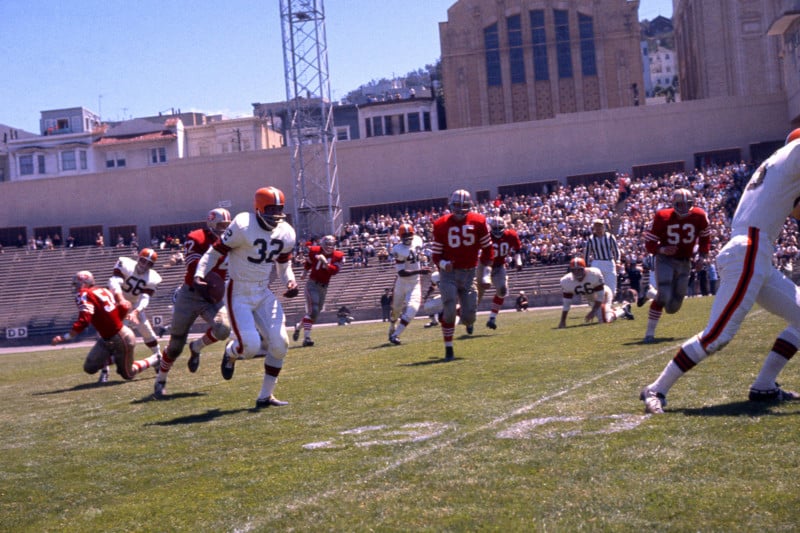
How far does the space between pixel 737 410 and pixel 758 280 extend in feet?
3.12

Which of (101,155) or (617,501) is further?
(101,155)

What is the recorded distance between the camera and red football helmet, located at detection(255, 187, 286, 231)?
9414 millimetres

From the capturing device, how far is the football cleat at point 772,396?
723cm

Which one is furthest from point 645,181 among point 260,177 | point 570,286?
point 570,286

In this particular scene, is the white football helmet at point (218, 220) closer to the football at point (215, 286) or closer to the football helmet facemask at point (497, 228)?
the football at point (215, 286)

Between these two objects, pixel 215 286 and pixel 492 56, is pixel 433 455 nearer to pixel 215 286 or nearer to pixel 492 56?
pixel 215 286

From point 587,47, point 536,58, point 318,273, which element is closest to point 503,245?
point 318,273

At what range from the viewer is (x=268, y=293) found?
32.4ft

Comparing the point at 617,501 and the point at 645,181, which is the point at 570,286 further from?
the point at 645,181

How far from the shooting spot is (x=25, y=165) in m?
76.6

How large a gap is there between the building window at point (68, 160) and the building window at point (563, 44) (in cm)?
3822

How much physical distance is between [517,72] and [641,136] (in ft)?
78.9

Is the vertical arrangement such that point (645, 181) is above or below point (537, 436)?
above

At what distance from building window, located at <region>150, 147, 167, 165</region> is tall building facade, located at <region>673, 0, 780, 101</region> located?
131 ft
